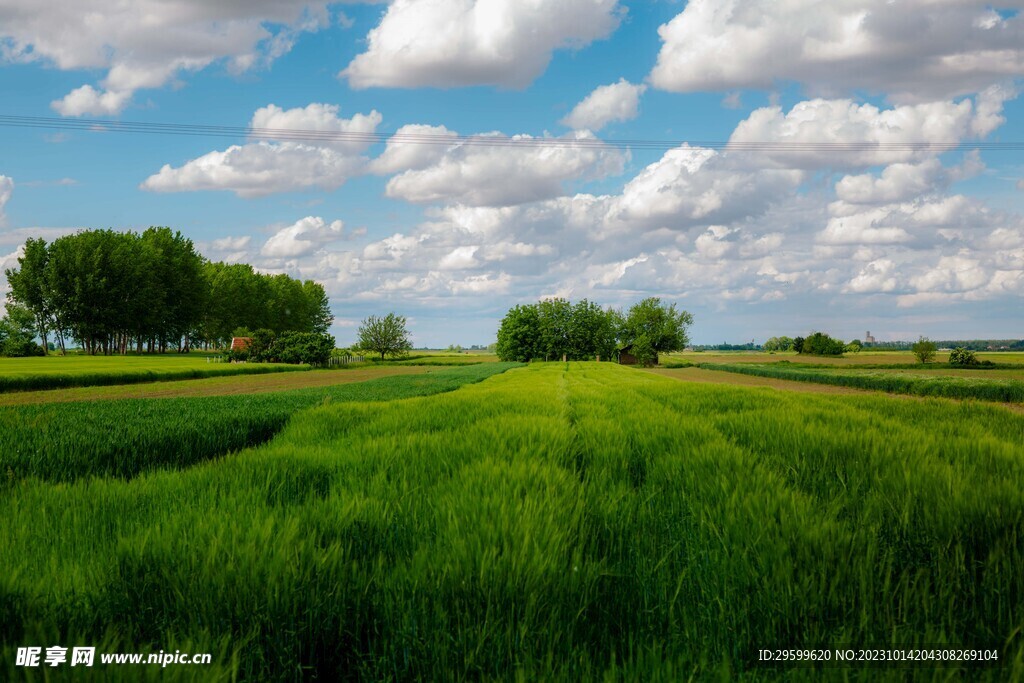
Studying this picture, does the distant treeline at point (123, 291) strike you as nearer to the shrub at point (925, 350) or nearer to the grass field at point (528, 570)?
the grass field at point (528, 570)

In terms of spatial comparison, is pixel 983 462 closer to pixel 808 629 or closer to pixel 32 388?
pixel 808 629

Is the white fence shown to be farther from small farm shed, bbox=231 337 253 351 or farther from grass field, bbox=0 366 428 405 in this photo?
grass field, bbox=0 366 428 405

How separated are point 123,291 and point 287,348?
2342cm

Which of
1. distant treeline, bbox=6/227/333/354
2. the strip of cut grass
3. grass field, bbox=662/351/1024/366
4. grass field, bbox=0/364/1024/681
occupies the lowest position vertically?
grass field, bbox=662/351/1024/366

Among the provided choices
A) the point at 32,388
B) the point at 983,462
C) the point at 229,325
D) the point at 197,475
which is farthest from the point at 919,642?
the point at 229,325

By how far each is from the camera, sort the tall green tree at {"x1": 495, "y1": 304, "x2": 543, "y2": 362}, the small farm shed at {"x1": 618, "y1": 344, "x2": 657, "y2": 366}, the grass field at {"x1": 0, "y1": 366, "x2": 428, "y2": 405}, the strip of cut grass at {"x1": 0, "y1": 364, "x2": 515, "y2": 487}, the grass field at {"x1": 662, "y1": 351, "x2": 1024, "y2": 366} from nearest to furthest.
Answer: the strip of cut grass at {"x1": 0, "y1": 364, "x2": 515, "y2": 487}
the grass field at {"x1": 0, "y1": 366, "x2": 428, "y2": 405}
the grass field at {"x1": 662, "y1": 351, "x2": 1024, "y2": 366}
the tall green tree at {"x1": 495, "y1": 304, "x2": 543, "y2": 362}
the small farm shed at {"x1": 618, "y1": 344, "x2": 657, "y2": 366}

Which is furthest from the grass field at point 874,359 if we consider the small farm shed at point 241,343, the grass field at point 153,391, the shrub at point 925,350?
the small farm shed at point 241,343

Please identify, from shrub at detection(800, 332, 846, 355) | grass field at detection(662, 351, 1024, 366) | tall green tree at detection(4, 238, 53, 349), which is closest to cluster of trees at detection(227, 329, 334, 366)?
tall green tree at detection(4, 238, 53, 349)

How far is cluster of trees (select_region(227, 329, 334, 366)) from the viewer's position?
3391 inches

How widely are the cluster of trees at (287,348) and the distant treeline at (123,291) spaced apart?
14.0 meters

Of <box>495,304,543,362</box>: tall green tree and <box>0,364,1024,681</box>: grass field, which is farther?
<box>495,304,543,362</box>: tall green tree

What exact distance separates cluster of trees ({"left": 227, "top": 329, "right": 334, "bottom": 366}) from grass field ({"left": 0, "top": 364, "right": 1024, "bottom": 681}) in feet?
290

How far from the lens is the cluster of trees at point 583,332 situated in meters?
116

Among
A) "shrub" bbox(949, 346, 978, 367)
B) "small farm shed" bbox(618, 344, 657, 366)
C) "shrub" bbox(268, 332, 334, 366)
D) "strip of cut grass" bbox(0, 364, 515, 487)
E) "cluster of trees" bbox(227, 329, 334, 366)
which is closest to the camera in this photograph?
"strip of cut grass" bbox(0, 364, 515, 487)
